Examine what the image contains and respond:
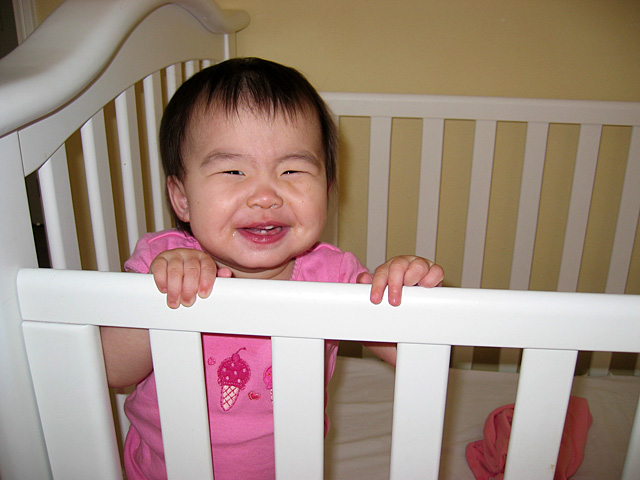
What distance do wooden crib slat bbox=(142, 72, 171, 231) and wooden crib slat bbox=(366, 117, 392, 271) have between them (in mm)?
445

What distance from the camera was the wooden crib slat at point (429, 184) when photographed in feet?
3.50

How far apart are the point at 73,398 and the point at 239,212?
0.77ft

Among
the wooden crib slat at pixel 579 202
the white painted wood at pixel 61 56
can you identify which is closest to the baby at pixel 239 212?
the white painted wood at pixel 61 56

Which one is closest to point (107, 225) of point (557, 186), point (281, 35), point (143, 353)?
point (143, 353)

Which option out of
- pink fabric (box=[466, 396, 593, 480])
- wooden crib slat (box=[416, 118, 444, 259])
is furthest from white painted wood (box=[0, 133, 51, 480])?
wooden crib slat (box=[416, 118, 444, 259])

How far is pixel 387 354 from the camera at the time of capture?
643mm

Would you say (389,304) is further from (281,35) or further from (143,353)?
(281,35)

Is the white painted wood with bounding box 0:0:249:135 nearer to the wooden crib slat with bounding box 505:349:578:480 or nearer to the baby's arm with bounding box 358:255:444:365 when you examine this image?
the baby's arm with bounding box 358:255:444:365

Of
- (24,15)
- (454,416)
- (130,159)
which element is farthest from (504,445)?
(24,15)

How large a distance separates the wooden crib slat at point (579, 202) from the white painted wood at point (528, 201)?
70 mm

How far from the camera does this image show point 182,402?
427 mm

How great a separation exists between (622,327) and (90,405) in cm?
43

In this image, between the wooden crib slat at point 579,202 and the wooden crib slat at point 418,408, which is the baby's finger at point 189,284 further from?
the wooden crib slat at point 579,202

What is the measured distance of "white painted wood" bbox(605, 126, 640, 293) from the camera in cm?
104
